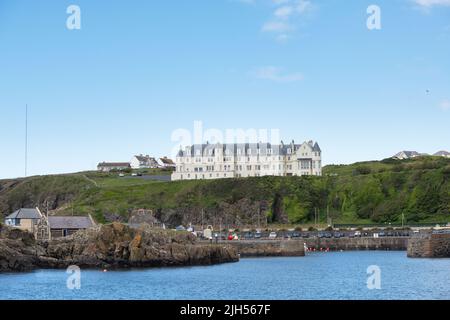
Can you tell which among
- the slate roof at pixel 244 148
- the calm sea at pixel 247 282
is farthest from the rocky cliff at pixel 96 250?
the slate roof at pixel 244 148

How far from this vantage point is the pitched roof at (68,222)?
88188 mm

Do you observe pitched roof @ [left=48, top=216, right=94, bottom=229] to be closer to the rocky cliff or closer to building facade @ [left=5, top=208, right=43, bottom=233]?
building facade @ [left=5, top=208, right=43, bottom=233]

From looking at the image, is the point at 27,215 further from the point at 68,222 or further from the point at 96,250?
the point at 96,250

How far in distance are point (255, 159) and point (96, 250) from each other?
89.9 metres

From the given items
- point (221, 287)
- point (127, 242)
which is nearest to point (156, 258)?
point (127, 242)

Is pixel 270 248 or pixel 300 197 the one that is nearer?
pixel 270 248

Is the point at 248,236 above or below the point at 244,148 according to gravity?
below

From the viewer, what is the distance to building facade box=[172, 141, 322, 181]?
15775cm

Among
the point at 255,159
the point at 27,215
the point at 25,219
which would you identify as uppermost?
the point at 255,159

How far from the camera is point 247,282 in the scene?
57.6m

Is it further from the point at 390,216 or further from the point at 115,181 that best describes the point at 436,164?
the point at 115,181

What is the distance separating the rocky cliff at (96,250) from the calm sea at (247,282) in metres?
3.07

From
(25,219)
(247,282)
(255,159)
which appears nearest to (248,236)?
(25,219)
